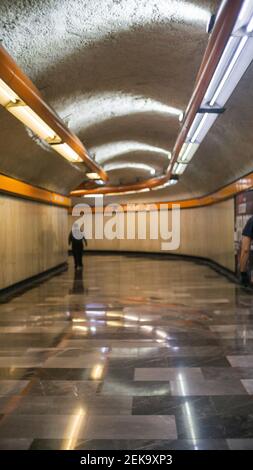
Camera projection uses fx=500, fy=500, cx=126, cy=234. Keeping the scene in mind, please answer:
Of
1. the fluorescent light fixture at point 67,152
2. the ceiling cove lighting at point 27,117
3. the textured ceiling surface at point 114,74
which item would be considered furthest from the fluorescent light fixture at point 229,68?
the fluorescent light fixture at point 67,152

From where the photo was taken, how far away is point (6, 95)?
563 cm

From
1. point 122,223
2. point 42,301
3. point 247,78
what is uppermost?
point 247,78

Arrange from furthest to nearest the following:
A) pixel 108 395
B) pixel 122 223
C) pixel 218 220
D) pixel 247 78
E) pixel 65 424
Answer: pixel 122 223, pixel 218 220, pixel 247 78, pixel 108 395, pixel 65 424

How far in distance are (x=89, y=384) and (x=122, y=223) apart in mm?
21849

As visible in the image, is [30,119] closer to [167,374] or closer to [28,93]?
[28,93]

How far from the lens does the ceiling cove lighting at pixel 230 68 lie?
395 centimetres

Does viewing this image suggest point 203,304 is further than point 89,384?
Yes

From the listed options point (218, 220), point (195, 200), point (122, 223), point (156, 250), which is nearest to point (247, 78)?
point (218, 220)

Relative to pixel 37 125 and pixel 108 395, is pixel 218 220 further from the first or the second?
pixel 108 395

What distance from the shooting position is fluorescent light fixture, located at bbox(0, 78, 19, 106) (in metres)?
5.25

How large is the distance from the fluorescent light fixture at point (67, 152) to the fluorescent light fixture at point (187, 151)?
213cm

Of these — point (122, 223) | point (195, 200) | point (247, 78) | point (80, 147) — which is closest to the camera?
point (247, 78)

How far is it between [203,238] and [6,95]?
46.0 ft

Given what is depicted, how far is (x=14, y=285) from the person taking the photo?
1154 centimetres
